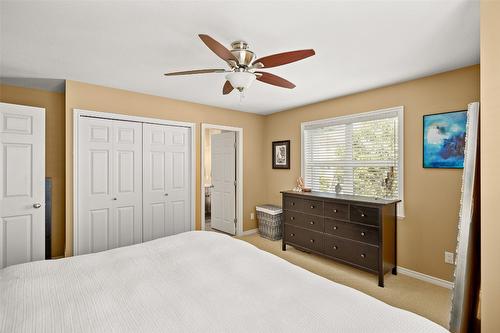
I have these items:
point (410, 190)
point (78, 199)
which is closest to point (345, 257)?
point (410, 190)

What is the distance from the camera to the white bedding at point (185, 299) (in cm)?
115

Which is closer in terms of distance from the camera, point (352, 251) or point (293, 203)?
point (352, 251)

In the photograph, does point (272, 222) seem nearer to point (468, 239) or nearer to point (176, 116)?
point (176, 116)

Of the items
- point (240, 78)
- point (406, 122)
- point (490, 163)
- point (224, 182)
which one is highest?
point (240, 78)

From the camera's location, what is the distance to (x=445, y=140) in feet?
9.30

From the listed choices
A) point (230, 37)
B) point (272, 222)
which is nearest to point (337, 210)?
point (272, 222)

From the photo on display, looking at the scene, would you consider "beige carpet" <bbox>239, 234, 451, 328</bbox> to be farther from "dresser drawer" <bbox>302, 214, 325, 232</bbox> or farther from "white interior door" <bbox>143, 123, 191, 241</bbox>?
"white interior door" <bbox>143, 123, 191, 241</bbox>

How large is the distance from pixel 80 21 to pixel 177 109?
7.18ft

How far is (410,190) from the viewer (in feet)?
10.3

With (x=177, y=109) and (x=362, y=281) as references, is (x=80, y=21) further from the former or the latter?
(x=362, y=281)

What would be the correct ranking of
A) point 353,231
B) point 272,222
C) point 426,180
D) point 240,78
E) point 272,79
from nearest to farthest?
point 240,78, point 272,79, point 426,180, point 353,231, point 272,222

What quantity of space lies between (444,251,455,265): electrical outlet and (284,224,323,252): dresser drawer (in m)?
1.39

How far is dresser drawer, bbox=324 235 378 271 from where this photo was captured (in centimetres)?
298

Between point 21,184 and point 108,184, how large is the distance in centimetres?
87
